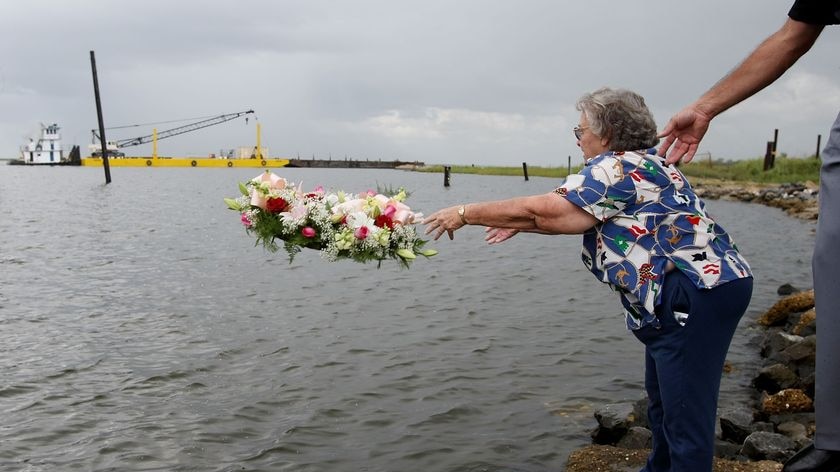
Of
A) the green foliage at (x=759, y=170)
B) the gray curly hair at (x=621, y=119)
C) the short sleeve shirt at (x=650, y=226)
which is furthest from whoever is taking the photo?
the green foliage at (x=759, y=170)

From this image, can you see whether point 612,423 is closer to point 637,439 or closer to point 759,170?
point 637,439

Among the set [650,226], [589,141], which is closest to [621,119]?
[589,141]

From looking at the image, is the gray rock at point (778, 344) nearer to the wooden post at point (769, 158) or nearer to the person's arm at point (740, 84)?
the person's arm at point (740, 84)

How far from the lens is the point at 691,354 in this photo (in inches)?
155

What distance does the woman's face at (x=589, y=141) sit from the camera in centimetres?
411

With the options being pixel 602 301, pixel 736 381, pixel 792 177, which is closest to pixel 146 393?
pixel 736 381

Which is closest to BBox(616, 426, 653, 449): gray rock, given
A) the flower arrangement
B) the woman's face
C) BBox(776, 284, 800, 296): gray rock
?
the flower arrangement

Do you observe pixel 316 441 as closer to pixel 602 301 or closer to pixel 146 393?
pixel 146 393

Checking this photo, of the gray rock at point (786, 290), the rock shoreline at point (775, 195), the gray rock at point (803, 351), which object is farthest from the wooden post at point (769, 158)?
the gray rock at point (803, 351)

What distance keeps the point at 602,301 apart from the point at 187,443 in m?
9.34

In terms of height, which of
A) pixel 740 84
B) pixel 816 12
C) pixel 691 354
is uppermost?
pixel 816 12

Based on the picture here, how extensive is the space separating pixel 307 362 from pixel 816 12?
809 cm

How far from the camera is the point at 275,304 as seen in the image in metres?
13.8

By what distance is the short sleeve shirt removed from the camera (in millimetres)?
3854
